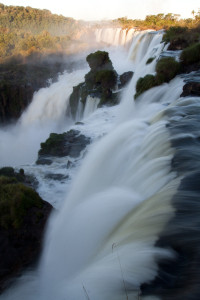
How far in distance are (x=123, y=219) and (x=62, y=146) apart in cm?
793

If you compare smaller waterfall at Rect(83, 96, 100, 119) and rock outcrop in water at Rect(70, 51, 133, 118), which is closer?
rock outcrop in water at Rect(70, 51, 133, 118)

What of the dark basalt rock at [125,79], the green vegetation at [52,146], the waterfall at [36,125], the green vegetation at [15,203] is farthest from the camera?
the waterfall at [36,125]

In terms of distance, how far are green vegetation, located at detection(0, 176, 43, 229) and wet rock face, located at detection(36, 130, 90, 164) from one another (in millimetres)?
5774

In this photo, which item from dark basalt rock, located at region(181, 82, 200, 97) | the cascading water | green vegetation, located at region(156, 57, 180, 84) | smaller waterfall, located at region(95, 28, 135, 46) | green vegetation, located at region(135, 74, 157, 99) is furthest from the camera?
smaller waterfall, located at region(95, 28, 135, 46)

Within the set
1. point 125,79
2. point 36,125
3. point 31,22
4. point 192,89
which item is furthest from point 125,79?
point 31,22

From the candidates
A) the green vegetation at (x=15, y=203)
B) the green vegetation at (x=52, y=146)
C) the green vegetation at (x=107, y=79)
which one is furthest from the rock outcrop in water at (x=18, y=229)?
the green vegetation at (x=107, y=79)

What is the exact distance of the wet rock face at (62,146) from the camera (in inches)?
456

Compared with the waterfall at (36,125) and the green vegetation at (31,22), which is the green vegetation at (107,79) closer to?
the waterfall at (36,125)

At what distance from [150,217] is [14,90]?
88.6 ft

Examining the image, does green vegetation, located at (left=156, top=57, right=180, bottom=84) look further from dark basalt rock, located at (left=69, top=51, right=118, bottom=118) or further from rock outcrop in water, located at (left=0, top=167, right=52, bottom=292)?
rock outcrop in water, located at (left=0, top=167, right=52, bottom=292)

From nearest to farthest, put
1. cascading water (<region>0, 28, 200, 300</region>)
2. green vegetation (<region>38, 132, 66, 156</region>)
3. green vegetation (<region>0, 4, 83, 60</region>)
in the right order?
cascading water (<region>0, 28, 200, 300</region>), green vegetation (<region>38, 132, 66, 156</region>), green vegetation (<region>0, 4, 83, 60</region>)

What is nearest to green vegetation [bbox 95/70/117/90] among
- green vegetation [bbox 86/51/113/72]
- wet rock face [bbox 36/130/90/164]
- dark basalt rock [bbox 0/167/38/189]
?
green vegetation [bbox 86/51/113/72]

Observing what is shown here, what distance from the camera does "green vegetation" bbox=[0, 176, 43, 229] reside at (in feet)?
16.2

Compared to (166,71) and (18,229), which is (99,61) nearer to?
(166,71)
